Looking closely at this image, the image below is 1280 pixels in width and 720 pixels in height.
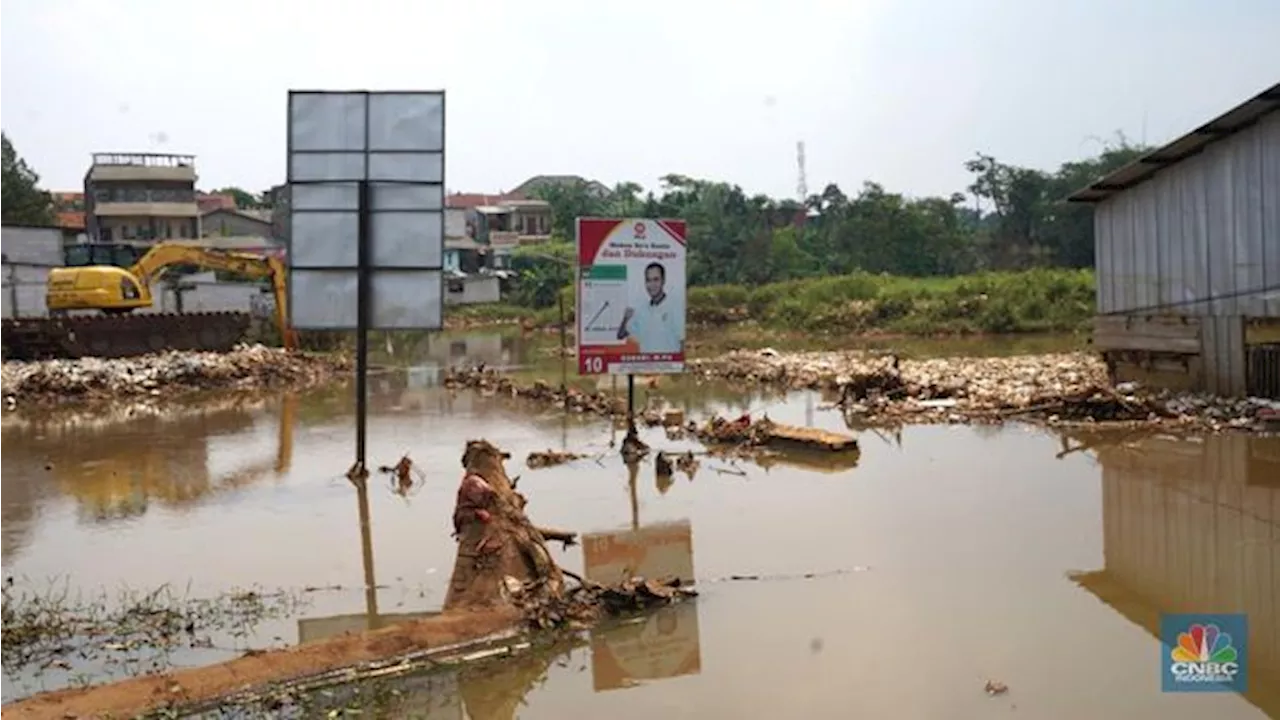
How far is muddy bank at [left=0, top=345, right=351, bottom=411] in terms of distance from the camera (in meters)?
22.1

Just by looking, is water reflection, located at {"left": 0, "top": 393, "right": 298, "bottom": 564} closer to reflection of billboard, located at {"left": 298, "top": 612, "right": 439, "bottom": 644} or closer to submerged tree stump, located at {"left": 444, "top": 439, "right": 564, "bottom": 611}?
reflection of billboard, located at {"left": 298, "top": 612, "right": 439, "bottom": 644}

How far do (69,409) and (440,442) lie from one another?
358 inches

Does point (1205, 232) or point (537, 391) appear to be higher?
point (1205, 232)

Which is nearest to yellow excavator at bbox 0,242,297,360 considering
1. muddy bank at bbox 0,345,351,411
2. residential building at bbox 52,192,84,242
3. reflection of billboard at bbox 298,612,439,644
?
muddy bank at bbox 0,345,351,411

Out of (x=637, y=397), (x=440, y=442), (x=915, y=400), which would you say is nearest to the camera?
(x=440, y=442)

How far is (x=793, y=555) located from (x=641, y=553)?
109 cm

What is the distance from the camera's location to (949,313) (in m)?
40.2

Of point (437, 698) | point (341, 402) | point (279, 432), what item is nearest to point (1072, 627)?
point (437, 698)

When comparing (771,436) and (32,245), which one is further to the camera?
(32,245)

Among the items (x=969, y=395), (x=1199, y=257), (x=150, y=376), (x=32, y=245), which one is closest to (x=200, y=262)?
(x=150, y=376)

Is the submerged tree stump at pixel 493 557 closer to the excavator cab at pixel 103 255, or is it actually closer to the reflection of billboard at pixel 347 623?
the reflection of billboard at pixel 347 623

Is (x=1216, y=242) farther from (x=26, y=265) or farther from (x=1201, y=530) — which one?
(x=26, y=265)

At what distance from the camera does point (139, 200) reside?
58.7 m

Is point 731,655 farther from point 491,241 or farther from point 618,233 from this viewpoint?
point 491,241
